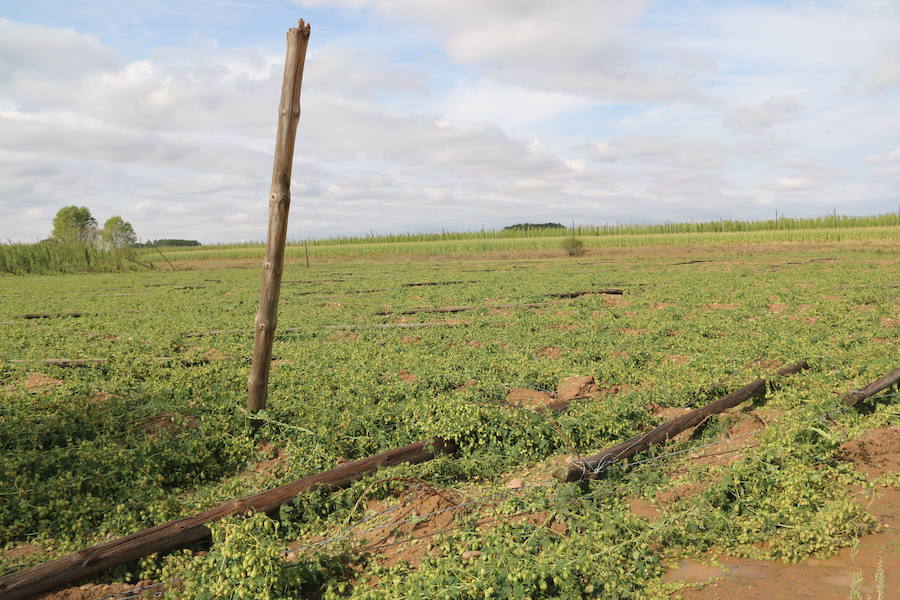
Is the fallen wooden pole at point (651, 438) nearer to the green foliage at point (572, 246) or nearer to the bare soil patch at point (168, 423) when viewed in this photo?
the bare soil patch at point (168, 423)

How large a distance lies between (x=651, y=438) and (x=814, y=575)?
5.69 feet

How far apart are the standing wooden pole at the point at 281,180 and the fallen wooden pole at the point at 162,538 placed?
194cm

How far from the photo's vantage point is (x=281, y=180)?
5.81 metres

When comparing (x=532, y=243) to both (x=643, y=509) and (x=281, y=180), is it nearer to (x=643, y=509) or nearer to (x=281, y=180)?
(x=281, y=180)

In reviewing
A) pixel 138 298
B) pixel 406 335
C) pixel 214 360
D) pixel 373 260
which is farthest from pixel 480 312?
pixel 373 260

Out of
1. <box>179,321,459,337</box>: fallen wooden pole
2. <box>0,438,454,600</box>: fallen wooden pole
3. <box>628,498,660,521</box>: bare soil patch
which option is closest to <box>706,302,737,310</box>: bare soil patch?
<box>179,321,459,337</box>: fallen wooden pole

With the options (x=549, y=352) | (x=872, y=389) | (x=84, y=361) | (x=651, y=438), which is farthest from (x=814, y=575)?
(x=84, y=361)

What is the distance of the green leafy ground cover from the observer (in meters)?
3.69

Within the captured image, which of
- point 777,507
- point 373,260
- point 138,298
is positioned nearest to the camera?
point 777,507

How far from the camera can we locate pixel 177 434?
595 centimetres

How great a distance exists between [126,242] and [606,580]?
41.4 metres

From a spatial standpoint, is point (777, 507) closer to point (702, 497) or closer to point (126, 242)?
point (702, 497)

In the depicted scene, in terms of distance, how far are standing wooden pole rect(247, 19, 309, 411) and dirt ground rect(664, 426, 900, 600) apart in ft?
13.8

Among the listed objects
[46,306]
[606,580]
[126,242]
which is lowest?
[606,580]
